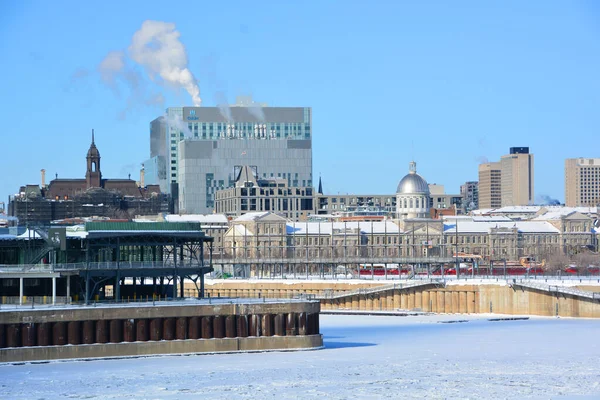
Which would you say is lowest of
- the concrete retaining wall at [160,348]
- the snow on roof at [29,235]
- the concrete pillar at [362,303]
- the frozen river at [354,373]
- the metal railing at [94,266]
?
the frozen river at [354,373]

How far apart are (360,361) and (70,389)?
18146mm

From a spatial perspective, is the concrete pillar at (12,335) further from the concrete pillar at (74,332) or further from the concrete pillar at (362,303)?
the concrete pillar at (362,303)

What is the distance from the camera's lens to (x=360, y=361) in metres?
79.7

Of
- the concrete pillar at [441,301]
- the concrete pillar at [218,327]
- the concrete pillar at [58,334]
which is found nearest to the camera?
the concrete pillar at [58,334]

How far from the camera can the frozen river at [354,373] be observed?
67.4m

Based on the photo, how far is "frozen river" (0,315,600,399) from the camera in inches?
2653

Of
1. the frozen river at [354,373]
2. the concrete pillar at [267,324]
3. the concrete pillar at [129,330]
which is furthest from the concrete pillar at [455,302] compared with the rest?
the concrete pillar at [129,330]

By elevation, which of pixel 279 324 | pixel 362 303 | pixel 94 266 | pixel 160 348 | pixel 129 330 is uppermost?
pixel 94 266

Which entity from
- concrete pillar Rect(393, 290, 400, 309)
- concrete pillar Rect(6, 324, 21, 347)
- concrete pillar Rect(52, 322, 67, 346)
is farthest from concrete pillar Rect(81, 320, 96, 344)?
concrete pillar Rect(393, 290, 400, 309)

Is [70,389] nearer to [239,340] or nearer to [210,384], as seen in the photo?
[210,384]

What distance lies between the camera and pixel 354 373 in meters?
74.1

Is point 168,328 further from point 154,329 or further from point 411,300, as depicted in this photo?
point 411,300

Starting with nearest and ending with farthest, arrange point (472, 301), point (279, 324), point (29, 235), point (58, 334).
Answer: point (58, 334) → point (279, 324) → point (29, 235) → point (472, 301)

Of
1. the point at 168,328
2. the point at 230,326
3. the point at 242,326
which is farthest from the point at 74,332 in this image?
the point at 242,326
